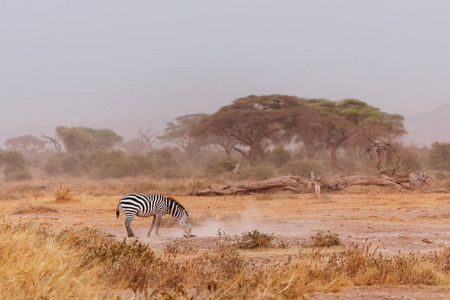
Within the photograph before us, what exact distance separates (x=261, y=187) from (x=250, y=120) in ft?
46.9

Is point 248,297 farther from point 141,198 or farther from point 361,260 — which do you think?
point 141,198

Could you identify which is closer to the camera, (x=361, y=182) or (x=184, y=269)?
(x=184, y=269)

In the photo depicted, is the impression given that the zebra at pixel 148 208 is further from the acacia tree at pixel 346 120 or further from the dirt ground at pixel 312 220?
the acacia tree at pixel 346 120

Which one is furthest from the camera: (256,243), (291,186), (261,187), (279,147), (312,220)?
(279,147)

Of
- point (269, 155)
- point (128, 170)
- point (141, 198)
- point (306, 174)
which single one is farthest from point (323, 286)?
point (269, 155)

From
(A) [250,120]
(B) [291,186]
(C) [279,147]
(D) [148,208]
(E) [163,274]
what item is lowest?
(B) [291,186]

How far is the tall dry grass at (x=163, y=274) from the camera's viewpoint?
3.81 meters

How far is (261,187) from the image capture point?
70.2 feet

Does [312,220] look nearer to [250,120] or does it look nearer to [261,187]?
[261,187]

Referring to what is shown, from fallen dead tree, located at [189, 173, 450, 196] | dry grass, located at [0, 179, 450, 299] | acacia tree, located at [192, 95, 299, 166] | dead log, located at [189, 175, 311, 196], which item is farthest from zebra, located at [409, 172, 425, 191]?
dry grass, located at [0, 179, 450, 299]

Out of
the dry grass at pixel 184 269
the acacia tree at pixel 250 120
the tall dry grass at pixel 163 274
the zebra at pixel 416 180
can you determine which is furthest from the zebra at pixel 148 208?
the acacia tree at pixel 250 120

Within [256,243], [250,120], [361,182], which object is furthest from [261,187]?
[250,120]

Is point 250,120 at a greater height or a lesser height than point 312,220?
greater

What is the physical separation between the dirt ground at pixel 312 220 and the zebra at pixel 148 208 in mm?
466
